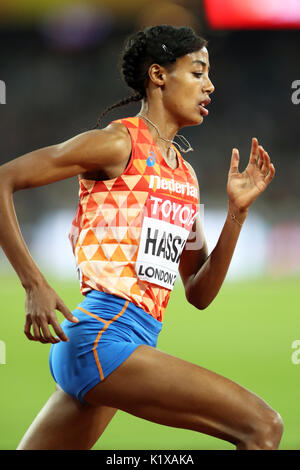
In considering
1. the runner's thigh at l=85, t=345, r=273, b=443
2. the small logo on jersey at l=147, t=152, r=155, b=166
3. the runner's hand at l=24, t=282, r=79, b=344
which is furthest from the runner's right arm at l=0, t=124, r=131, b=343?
the runner's thigh at l=85, t=345, r=273, b=443

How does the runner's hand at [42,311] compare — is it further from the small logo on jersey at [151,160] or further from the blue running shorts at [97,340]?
the small logo on jersey at [151,160]

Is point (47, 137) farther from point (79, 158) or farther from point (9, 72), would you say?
point (79, 158)

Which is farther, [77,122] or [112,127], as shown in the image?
[77,122]

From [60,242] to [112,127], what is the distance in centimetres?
1137

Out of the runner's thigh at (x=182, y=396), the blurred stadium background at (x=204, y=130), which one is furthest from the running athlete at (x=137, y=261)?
the blurred stadium background at (x=204, y=130)

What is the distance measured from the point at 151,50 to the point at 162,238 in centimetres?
84

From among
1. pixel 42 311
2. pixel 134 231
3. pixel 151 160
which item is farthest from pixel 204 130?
pixel 42 311

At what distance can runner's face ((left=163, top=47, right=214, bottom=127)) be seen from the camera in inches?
107

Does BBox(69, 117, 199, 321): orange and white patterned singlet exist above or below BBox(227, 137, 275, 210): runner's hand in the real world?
below

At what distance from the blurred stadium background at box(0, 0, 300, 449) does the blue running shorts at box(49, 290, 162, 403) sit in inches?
166

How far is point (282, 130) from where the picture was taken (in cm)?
1773

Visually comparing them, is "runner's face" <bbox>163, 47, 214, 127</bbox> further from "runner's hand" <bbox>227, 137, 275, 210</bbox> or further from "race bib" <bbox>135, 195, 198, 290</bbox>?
"race bib" <bbox>135, 195, 198, 290</bbox>

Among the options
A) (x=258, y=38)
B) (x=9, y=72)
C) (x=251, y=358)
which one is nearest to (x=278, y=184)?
(x=258, y=38)

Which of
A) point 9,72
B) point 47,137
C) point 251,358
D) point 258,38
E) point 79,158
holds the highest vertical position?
point 258,38
